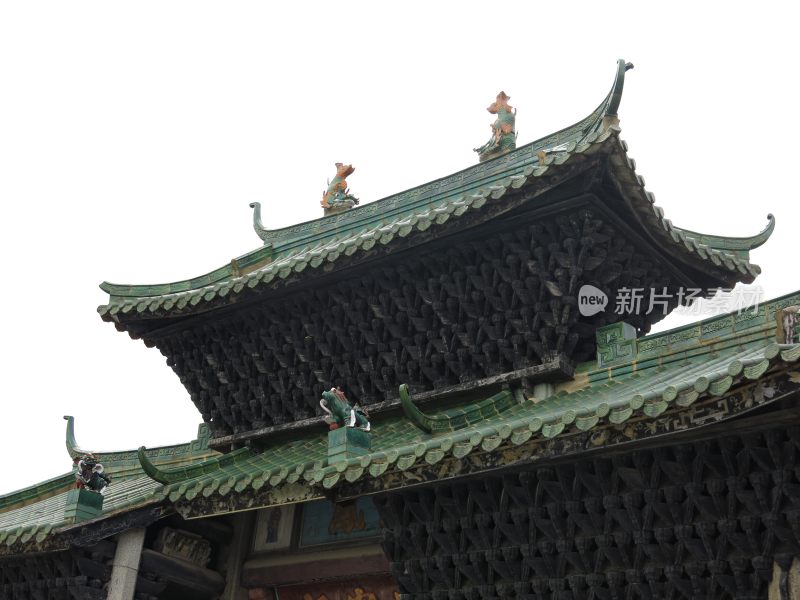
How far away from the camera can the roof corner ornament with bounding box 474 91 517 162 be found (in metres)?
12.5

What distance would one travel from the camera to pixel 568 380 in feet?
33.1

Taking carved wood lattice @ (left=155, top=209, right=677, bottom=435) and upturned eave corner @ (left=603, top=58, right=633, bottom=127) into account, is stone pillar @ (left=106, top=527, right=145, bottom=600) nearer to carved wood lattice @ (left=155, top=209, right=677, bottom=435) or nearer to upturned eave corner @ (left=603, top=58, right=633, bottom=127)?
carved wood lattice @ (left=155, top=209, right=677, bottom=435)

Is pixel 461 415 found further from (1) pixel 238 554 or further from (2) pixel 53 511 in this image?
(2) pixel 53 511

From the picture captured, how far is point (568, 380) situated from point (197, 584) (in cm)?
491

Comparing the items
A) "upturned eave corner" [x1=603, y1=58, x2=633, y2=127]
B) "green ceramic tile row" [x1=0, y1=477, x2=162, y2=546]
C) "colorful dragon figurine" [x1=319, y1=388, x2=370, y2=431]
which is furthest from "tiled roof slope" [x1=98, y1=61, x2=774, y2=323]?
"green ceramic tile row" [x1=0, y1=477, x2=162, y2=546]

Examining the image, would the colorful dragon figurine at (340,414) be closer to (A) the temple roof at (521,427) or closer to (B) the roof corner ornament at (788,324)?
(A) the temple roof at (521,427)

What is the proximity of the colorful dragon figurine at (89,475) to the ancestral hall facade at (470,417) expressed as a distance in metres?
0.29

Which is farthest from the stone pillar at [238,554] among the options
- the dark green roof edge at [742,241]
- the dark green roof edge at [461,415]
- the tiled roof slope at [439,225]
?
the dark green roof edge at [742,241]

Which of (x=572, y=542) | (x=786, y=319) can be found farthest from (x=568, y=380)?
(x=786, y=319)

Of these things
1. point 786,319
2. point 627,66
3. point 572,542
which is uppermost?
point 627,66

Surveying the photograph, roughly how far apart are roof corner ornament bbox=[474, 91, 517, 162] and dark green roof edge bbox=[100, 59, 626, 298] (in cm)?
34

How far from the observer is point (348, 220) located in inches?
523

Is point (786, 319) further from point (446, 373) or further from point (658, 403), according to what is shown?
point (446, 373)

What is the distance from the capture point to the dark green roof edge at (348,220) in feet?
38.4
